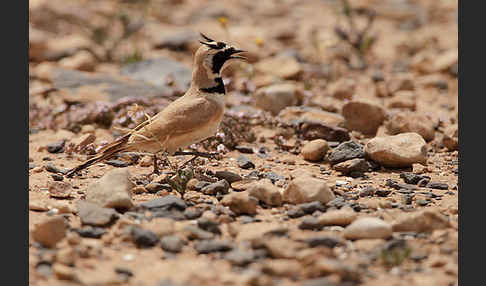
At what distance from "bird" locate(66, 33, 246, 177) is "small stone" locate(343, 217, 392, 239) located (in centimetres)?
179

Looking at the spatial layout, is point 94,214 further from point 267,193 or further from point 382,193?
point 382,193

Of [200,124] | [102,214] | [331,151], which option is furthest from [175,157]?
[102,214]

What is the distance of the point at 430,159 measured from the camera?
6.46 m

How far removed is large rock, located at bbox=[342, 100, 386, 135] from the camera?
7.38 m

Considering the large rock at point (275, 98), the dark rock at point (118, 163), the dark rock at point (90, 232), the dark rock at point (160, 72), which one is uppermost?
the dark rock at point (160, 72)

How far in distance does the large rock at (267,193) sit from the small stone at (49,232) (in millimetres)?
1500

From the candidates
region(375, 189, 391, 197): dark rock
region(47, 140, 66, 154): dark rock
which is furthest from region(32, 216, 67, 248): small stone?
region(47, 140, 66, 154): dark rock

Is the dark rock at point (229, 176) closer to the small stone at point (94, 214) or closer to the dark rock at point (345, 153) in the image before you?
the dark rock at point (345, 153)

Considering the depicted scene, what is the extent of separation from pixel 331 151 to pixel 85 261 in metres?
3.21

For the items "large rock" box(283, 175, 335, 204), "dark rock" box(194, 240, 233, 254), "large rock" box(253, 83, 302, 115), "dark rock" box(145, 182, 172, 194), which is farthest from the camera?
"large rock" box(253, 83, 302, 115)

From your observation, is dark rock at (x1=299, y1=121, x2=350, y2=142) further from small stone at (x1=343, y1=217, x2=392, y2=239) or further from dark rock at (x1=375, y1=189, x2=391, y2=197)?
small stone at (x1=343, y1=217, x2=392, y2=239)

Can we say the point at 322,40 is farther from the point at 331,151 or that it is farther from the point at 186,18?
the point at 331,151

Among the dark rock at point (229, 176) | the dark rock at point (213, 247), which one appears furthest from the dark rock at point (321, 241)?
the dark rock at point (229, 176)

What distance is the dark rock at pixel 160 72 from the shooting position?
361 inches
